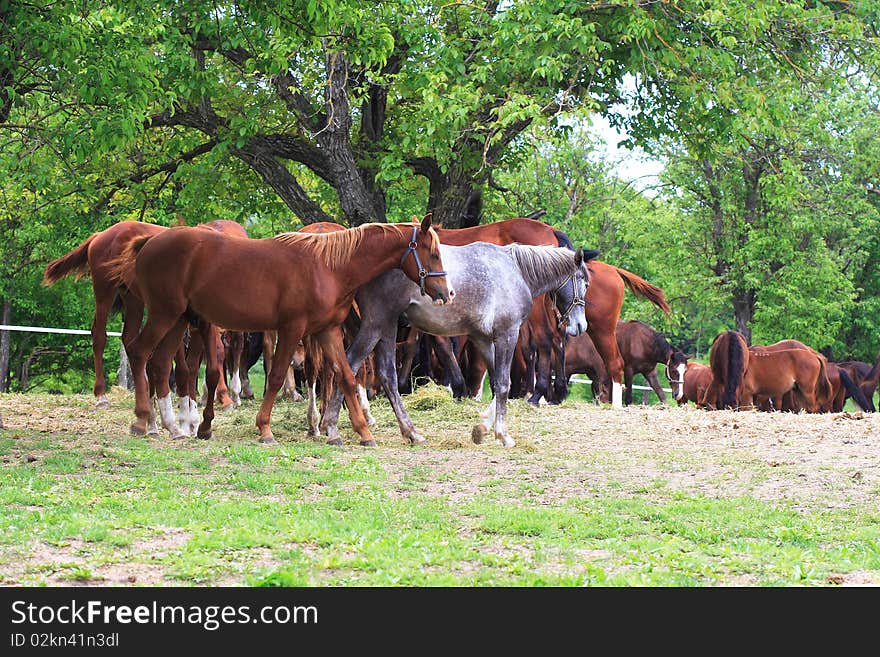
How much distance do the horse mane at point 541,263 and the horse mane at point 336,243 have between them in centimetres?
163

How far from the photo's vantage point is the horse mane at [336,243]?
36.9ft

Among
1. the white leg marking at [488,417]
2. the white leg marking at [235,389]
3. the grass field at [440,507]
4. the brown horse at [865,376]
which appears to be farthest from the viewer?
the brown horse at [865,376]

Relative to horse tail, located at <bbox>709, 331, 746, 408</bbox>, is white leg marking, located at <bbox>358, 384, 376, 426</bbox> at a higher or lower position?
lower

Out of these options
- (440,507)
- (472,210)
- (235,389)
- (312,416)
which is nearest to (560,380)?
(472,210)

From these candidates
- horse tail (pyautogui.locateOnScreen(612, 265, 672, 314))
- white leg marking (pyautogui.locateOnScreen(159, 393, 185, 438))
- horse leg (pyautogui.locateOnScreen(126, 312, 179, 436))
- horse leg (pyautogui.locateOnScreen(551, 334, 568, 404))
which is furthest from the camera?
horse leg (pyautogui.locateOnScreen(551, 334, 568, 404))

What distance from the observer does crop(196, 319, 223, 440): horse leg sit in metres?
11.6

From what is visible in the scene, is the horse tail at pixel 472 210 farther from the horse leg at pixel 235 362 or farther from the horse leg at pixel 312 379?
the horse leg at pixel 312 379

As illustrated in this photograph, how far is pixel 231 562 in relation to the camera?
6.11 m

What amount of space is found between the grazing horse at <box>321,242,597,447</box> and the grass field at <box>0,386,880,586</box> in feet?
1.46

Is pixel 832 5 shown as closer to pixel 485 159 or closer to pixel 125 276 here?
pixel 485 159

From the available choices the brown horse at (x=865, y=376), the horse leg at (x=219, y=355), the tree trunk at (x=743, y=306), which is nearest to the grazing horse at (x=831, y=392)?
the brown horse at (x=865, y=376)

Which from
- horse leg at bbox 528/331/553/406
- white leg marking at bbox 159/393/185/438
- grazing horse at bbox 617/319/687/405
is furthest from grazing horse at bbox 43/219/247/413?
grazing horse at bbox 617/319/687/405

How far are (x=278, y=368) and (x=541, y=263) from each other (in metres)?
3.05

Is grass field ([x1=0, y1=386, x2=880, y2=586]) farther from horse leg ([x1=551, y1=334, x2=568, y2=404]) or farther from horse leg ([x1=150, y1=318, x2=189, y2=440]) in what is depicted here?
horse leg ([x1=551, y1=334, x2=568, y2=404])
